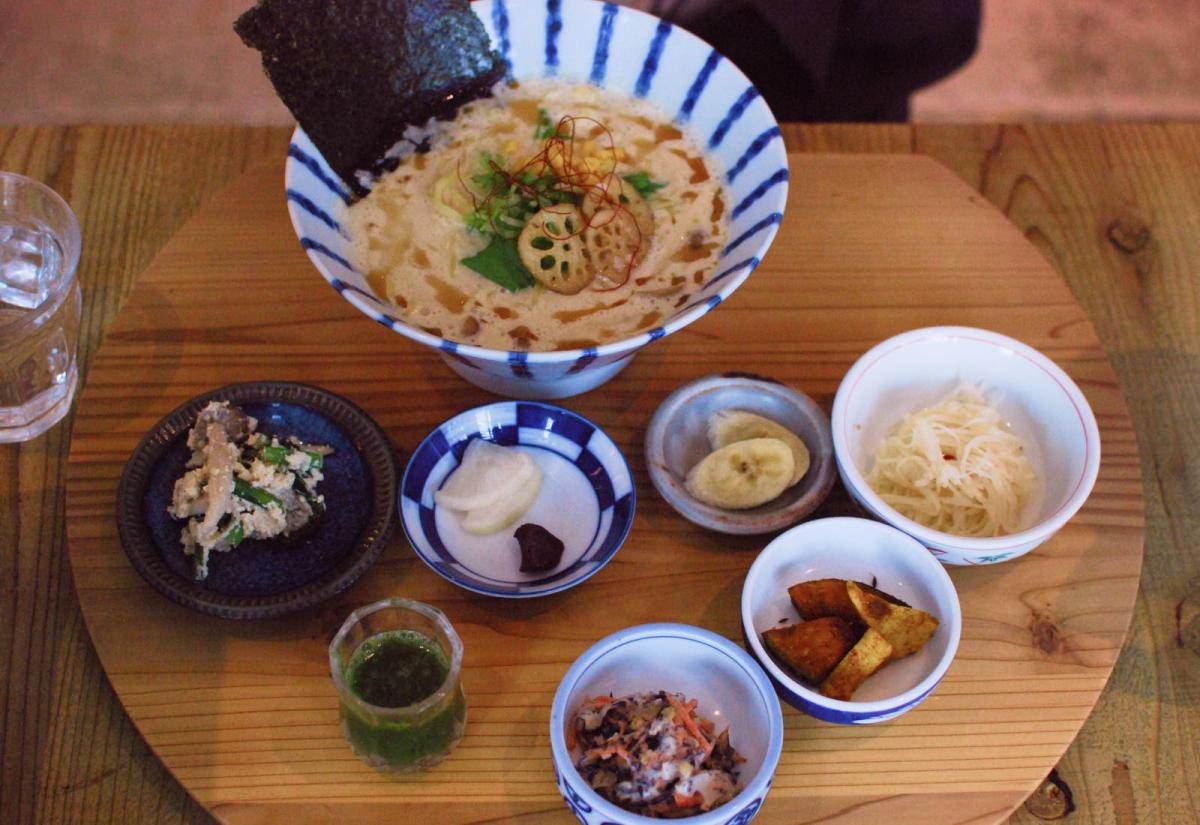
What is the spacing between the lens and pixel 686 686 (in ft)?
4.78

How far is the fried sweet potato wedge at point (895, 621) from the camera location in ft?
4.69

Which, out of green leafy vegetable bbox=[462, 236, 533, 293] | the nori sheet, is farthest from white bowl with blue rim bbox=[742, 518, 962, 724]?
the nori sheet

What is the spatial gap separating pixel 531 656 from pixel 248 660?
386mm

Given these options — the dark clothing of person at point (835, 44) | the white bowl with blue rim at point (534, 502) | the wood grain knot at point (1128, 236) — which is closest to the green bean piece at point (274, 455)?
the white bowl with blue rim at point (534, 502)

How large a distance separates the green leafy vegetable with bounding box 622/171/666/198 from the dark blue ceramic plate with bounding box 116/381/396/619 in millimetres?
548

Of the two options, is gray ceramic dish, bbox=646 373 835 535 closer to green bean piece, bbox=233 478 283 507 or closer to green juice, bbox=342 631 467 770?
green juice, bbox=342 631 467 770

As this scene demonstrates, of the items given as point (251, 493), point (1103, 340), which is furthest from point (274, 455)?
point (1103, 340)

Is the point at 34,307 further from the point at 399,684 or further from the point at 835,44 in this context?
the point at 835,44

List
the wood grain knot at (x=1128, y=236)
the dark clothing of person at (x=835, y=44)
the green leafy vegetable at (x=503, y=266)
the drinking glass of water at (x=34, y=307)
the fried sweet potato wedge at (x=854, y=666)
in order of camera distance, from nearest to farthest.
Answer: the fried sweet potato wedge at (x=854, y=666) → the green leafy vegetable at (x=503, y=266) → the drinking glass of water at (x=34, y=307) → the wood grain knot at (x=1128, y=236) → the dark clothing of person at (x=835, y=44)

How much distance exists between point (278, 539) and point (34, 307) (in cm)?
63

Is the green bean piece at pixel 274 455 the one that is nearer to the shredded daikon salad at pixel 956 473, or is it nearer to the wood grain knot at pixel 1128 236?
the shredded daikon salad at pixel 956 473

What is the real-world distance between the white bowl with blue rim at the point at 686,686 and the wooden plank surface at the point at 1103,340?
0.51 feet

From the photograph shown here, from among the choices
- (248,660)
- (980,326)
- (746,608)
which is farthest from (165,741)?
(980,326)

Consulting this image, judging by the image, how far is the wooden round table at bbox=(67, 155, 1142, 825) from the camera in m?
1.42
